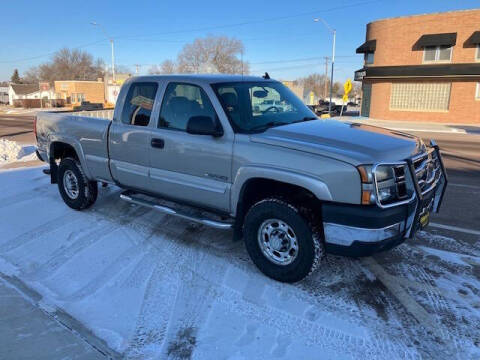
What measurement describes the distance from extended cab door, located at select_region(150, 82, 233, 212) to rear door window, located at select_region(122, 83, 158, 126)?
221mm

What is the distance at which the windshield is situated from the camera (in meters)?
4.09

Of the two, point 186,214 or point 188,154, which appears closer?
point 188,154

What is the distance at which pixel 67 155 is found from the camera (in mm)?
6234

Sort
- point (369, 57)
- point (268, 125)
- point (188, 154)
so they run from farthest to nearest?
point (369, 57), point (188, 154), point (268, 125)

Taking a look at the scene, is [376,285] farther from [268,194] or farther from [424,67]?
[424,67]

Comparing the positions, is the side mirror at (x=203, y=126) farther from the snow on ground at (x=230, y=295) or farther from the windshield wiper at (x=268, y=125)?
the snow on ground at (x=230, y=295)

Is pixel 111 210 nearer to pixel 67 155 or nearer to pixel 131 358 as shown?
pixel 67 155

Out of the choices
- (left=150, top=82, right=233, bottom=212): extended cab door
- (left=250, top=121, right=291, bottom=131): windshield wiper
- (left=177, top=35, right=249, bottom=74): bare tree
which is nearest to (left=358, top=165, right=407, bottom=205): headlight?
(left=250, top=121, right=291, bottom=131): windshield wiper

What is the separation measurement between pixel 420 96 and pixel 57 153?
93.7 feet

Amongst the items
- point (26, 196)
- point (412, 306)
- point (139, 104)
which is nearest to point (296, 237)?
point (412, 306)

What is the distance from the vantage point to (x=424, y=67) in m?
28.0

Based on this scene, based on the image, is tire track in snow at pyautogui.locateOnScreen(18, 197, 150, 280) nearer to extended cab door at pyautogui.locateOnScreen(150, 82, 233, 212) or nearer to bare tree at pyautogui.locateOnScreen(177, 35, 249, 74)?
→ extended cab door at pyautogui.locateOnScreen(150, 82, 233, 212)

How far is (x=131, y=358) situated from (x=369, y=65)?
1266 inches

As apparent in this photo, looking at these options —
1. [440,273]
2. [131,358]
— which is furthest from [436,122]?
[131,358]
